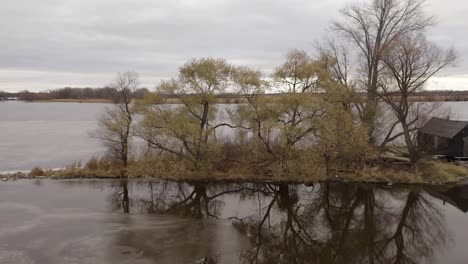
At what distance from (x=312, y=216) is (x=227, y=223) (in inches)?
173

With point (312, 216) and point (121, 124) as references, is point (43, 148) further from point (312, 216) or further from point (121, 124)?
point (312, 216)

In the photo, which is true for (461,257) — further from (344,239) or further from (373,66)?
(373,66)

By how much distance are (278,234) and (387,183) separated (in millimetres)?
11993

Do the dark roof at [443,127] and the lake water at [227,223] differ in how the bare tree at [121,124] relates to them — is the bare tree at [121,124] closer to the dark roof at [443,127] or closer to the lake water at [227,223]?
the lake water at [227,223]

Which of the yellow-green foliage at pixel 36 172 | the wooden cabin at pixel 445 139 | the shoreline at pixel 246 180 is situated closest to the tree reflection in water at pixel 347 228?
the shoreline at pixel 246 180

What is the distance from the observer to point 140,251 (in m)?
15.8

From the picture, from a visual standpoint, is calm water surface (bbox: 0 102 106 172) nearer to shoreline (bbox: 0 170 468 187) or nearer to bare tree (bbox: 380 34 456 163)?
shoreline (bbox: 0 170 468 187)

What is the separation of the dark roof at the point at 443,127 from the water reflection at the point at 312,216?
752 cm

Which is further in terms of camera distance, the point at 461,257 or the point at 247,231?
the point at 247,231

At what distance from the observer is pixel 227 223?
19.6 metres

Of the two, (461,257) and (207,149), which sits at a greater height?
(207,149)

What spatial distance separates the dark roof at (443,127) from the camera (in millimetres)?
30688

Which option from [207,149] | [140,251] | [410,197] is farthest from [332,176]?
[140,251]

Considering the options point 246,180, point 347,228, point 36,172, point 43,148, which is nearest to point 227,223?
point 347,228
